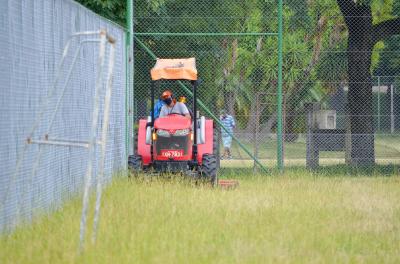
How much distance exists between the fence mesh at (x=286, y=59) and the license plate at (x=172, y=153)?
3.31 m

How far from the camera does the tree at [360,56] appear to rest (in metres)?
21.2

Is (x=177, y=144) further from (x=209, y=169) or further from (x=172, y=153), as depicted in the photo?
(x=209, y=169)

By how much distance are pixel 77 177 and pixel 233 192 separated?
237cm

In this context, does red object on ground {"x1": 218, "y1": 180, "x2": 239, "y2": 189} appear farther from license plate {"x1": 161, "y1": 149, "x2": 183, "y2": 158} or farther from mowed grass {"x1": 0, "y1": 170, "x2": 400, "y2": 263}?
license plate {"x1": 161, "y1": 149, "x2": 183, "y2": 158}

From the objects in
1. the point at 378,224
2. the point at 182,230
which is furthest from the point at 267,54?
the point at 182,230

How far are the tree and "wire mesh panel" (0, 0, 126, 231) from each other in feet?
24.3

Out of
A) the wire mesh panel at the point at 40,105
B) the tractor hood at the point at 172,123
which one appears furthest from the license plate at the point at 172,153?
the wire mesh panel at the point at 40,105

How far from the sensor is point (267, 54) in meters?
21.9

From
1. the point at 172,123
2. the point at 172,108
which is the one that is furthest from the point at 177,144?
the point at 172,108

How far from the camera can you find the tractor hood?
16.1 meters

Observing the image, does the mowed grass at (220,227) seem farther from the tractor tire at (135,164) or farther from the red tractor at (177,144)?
the red tractor at (177,144)

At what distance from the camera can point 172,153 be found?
16.2m

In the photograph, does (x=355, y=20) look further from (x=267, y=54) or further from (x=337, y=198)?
(x=337, y=198)

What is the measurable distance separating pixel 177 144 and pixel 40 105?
510 cm
